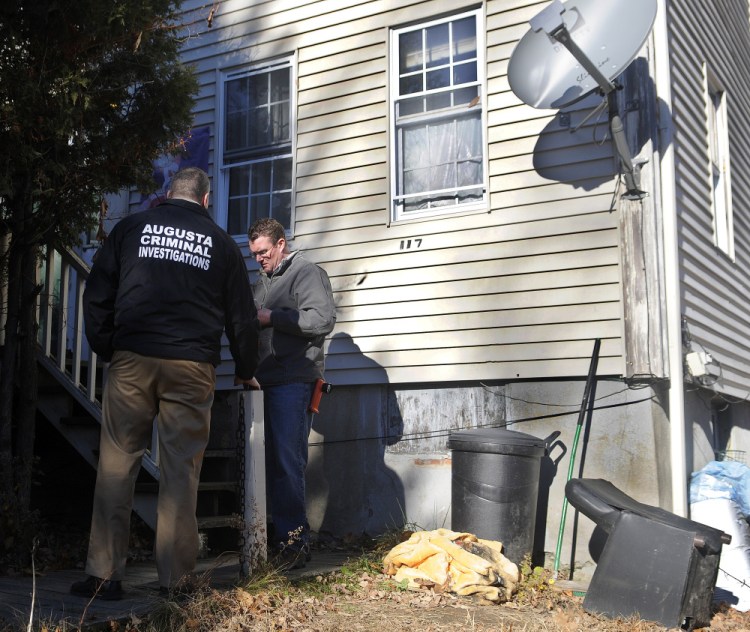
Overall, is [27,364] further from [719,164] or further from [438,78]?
[719,164]

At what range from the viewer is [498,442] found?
220 inches

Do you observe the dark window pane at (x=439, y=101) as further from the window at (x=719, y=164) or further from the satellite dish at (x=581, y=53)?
the window at (x=719, y=164)

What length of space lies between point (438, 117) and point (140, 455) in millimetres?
4096

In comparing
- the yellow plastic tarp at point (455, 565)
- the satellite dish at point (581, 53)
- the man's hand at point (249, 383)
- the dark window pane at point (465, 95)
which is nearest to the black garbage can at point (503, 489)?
the yellow plastic tarp at point (455, 565)

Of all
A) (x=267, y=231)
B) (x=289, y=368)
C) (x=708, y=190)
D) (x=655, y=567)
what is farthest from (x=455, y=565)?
(x=708, y=190)

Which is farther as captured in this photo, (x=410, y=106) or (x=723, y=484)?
(x=410, y=106)

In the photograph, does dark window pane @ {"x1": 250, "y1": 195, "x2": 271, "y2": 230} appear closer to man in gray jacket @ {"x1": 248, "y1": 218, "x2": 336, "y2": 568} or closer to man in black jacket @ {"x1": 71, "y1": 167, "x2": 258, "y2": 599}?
man in gray jacket @ {"x1": 248, "y1": 218, "x2": 336, "y2": 568}

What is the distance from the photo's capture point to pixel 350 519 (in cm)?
675

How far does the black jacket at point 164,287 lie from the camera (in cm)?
391

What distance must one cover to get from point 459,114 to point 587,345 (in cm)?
217

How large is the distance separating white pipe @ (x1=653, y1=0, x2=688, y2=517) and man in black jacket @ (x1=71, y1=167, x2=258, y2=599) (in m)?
3.31

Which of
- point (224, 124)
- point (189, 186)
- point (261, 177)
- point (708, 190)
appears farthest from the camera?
point (224, 124)

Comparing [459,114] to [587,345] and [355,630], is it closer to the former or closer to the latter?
[587,345]

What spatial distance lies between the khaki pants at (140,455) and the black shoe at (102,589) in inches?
1.6
